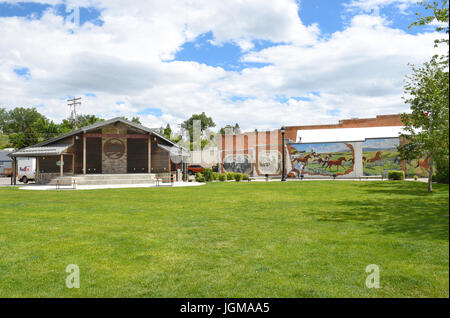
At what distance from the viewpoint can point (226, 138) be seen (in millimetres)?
52469

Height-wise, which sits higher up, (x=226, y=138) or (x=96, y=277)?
(x=226, y=138)

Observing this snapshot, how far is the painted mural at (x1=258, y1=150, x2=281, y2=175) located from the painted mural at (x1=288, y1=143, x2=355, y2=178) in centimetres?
239

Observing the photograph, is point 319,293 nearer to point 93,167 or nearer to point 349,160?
point 93,167

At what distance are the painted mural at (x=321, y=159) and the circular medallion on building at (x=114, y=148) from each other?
2277cm

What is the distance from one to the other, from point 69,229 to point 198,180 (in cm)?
2744

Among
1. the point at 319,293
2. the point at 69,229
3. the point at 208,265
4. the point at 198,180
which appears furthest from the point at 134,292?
the point at 198,180

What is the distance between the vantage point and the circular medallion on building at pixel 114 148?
124 ft

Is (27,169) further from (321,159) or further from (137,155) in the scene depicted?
(321,159)

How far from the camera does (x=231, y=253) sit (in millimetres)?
6602

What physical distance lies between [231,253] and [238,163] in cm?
4396

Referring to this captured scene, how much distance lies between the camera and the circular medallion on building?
3772 centimetres

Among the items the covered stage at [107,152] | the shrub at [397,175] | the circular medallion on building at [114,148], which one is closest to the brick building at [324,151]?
the shrub at [397,175]

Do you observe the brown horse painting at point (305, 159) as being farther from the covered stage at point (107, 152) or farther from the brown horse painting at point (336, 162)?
the covered stage at point (107, 152)

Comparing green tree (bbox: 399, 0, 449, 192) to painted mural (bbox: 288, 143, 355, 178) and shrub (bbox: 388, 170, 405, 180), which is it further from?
painted mural (bbox: 288, 143, 355, 178)
